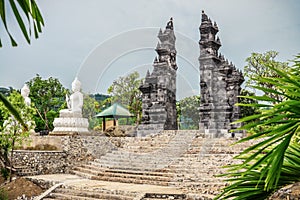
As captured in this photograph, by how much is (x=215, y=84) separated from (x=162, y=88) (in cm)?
230

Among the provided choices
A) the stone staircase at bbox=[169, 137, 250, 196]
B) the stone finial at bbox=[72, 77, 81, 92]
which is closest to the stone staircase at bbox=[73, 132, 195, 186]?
the stone staircase at bbox=[169, 137, 250, 196]

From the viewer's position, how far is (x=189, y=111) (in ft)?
69.6

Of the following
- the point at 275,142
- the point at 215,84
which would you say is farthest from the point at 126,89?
the point at 275,142

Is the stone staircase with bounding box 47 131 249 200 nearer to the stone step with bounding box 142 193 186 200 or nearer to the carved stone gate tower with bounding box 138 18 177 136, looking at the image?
the stone step with bounding box 142 193 186 200

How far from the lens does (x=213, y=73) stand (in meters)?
15.6

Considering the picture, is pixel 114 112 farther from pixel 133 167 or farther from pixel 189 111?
pixel 133 167

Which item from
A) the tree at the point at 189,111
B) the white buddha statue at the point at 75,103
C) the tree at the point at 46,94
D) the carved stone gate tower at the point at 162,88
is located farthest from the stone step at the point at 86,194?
the tree at the point at 46,94

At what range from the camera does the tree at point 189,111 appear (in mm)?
18837

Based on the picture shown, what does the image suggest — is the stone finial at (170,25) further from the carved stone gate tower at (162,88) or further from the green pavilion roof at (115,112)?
the green pavilion roof at (115,112)

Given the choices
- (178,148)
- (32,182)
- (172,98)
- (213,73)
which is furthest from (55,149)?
(213,73)

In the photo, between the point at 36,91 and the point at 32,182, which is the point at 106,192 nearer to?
the point at 32,182

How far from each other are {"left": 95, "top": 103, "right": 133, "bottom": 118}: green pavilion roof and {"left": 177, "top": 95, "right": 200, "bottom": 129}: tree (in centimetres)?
331

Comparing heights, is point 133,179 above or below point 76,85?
below

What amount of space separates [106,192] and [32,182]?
282cm
